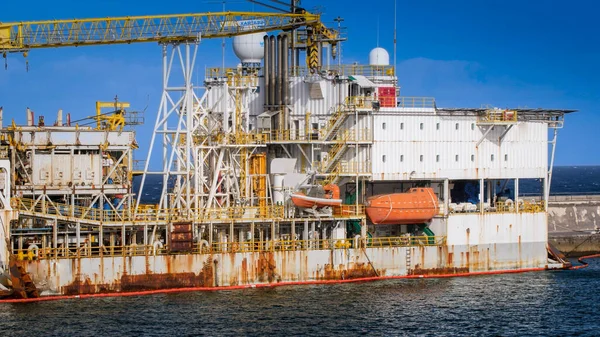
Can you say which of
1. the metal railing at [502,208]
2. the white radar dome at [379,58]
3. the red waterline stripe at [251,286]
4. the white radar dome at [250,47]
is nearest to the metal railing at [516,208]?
the metal railing at [502,208]

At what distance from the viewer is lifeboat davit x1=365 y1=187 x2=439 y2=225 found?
5372cm

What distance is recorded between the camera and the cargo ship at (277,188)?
49.3 meters

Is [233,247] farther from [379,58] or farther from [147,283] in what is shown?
[379,58]

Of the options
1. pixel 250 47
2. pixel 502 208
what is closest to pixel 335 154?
pixel 250 47

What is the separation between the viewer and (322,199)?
52500mm

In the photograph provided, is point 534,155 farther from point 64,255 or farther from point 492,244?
point 64,255

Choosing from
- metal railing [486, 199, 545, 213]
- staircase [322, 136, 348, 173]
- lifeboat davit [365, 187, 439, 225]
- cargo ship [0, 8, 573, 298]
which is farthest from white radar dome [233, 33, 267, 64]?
metal railing [486, 199, 545, 213]

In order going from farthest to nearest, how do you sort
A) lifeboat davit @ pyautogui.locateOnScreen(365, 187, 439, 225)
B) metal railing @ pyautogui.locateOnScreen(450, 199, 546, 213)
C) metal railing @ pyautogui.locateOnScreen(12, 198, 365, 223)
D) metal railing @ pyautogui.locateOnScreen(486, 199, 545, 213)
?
metal railing @ pyautogui.locateOnScreen(486, 199, 545, 213) → metal railing @ pyautogui.locateOnScreen(450, 199, 546, 213) → lifeboat davit @ pyautogui.locateOnScreen(365, 187, 439, 225) → metal railing @ pyautogui.locateOnScreen(12, 198, 365, 223)

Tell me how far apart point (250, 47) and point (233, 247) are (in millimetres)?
16267

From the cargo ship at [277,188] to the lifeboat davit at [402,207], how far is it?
0.10m

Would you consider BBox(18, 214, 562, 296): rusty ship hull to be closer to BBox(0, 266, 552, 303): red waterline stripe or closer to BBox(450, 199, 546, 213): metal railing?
BBox(0, 266, 552, 303): red waterline stripe

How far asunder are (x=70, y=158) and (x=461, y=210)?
23924 mm

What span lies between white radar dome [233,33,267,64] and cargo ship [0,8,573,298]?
96 mm

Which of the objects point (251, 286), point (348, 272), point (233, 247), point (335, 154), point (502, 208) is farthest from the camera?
point (502, 208)
